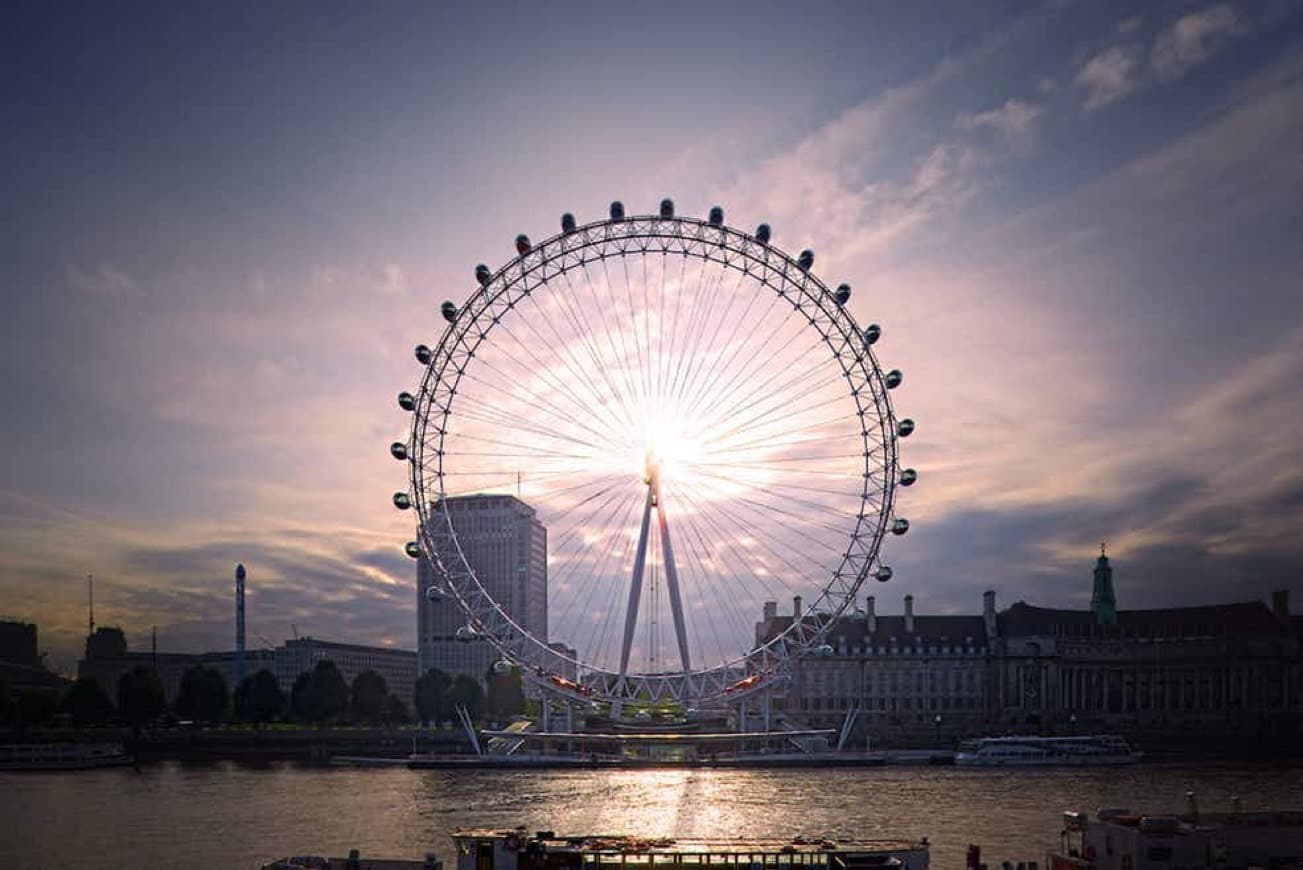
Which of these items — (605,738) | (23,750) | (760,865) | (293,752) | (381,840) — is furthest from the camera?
(293,752)

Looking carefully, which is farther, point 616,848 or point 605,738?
point 605,738

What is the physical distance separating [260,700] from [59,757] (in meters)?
27.7

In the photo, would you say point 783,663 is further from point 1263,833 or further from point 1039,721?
point 1039,721

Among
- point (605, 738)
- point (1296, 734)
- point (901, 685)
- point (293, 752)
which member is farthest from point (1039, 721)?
point (293, 752)

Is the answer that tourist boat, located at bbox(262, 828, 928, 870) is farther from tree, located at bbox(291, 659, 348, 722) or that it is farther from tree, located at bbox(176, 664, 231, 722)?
tree, located at bbox(176, 664, 231, 722)

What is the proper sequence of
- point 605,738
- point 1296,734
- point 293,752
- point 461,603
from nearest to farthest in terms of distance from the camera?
point 461,603 < point 605,738 < point 293,752 < point 1296,734

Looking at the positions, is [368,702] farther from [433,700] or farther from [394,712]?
[433,700]

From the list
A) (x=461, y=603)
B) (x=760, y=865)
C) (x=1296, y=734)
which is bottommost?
(x=1296, y=734)

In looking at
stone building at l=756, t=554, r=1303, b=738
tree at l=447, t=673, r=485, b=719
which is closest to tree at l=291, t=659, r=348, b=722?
tree at l=447, t=673, r=485, b=719

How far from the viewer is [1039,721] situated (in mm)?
155875

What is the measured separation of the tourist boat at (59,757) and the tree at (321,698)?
23.7 m

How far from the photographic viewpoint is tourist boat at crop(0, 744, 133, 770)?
406ft

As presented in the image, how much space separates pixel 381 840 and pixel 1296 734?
125 meters

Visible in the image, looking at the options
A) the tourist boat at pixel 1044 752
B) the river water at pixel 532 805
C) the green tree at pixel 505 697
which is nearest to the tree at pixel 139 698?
the river water at pixel 532 805
